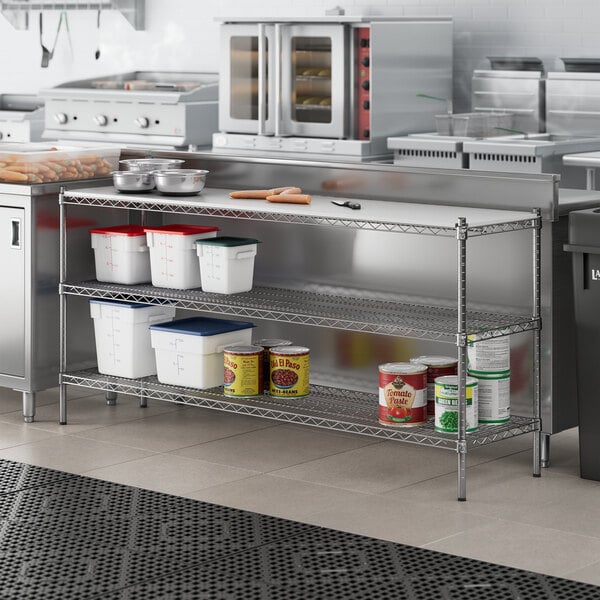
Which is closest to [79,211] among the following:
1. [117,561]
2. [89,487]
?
[89,487]

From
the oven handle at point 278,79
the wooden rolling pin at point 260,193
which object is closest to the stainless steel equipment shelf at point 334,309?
the wooden rolling pin at point 260,193

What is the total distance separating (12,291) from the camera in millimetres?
5086

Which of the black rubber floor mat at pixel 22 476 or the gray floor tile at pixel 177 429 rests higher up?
the gray floor tile at pixel 177 429

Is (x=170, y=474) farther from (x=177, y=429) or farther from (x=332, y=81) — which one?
(x=332, y=81)

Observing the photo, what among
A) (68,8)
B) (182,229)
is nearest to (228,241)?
(182,229)

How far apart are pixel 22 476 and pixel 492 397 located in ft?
5.20

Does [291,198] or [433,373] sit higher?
[291,198]

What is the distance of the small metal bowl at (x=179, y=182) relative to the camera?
15.6 feet

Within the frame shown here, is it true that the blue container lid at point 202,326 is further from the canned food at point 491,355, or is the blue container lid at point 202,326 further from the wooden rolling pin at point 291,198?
the canned food at point 491,355

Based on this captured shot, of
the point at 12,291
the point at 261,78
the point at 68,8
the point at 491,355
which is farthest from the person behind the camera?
the point at 68,8

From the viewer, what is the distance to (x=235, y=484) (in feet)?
14.0

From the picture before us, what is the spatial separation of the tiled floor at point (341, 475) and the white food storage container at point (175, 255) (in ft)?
1.88

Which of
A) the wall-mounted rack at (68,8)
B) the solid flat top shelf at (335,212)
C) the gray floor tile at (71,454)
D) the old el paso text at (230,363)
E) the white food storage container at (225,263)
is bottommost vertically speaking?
the gray floor tile at (71,454)

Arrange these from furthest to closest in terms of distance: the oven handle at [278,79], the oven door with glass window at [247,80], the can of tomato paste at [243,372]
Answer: the oven door with glass window at [247,80]
the oven handle at [278,79]
the can of tomato paste at [243,372]
